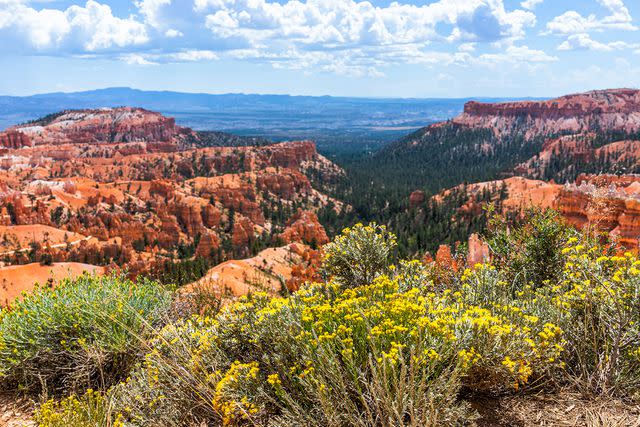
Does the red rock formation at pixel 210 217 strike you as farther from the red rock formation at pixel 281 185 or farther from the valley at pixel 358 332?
the valley at pixel 358 332

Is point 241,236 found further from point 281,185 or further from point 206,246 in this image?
point 281,185

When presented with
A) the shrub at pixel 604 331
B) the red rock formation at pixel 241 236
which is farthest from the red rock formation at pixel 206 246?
the shrub at pixel 604 331

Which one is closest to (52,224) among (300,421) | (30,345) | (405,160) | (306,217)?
(306,217)

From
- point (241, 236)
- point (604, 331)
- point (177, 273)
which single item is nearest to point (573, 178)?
point (241, 236)

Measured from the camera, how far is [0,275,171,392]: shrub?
7020mm

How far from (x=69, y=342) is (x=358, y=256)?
5.17 metres

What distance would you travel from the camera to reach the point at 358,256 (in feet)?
27.5

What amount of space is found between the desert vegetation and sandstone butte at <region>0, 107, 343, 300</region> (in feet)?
72.0

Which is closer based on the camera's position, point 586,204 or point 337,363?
point 337,363

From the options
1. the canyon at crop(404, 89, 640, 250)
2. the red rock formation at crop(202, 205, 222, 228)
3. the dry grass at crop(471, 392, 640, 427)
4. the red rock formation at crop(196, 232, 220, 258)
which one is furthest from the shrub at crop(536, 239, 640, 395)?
the red rock formation at crop(202, 205, 222, 228)

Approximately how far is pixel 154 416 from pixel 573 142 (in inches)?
6294

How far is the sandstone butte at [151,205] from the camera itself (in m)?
57.4

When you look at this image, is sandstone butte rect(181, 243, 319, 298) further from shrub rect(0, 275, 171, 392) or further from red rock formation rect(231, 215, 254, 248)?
shrub rect(0, 275, 171, 392)

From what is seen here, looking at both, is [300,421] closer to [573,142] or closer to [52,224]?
[52,224]
